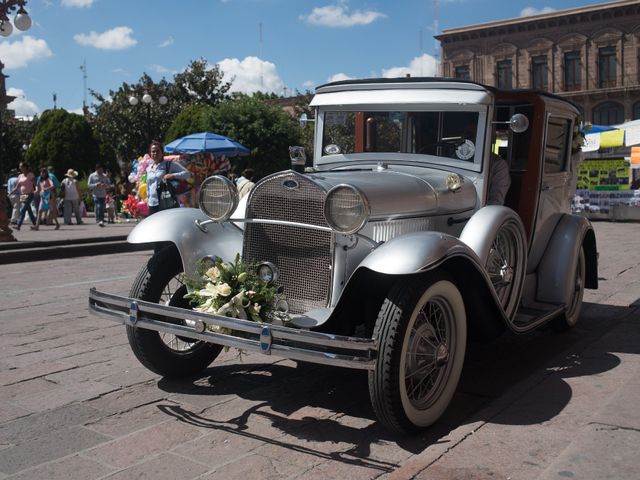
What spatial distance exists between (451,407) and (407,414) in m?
0.70

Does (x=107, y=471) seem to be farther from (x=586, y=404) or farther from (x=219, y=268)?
(x=586, y=404)

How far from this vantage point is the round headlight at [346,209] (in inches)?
140

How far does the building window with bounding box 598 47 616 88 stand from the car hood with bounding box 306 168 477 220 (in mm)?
50721

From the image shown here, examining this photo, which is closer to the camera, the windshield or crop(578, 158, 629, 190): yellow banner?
the windshield

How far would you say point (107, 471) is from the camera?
3082mm

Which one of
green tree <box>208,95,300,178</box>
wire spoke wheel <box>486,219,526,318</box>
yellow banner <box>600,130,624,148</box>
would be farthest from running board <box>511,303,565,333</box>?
green tree <box>208,95,300,178</box>

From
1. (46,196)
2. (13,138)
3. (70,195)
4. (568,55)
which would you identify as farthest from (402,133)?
(568,55)

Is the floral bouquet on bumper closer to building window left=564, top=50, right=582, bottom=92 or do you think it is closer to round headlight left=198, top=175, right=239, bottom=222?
round headlight left=198, top=175, right=239, bottom=222

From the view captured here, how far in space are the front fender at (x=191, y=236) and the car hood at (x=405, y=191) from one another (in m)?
0.68

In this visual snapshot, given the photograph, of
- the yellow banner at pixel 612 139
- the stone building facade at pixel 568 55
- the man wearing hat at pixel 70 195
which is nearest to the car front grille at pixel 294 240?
the man wearing hat at pixel 70 195

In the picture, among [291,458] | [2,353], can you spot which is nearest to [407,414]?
[291,458]

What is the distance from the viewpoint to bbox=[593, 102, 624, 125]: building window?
163 ft

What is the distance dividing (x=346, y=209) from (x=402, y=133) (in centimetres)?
154

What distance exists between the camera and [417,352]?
3559mm
